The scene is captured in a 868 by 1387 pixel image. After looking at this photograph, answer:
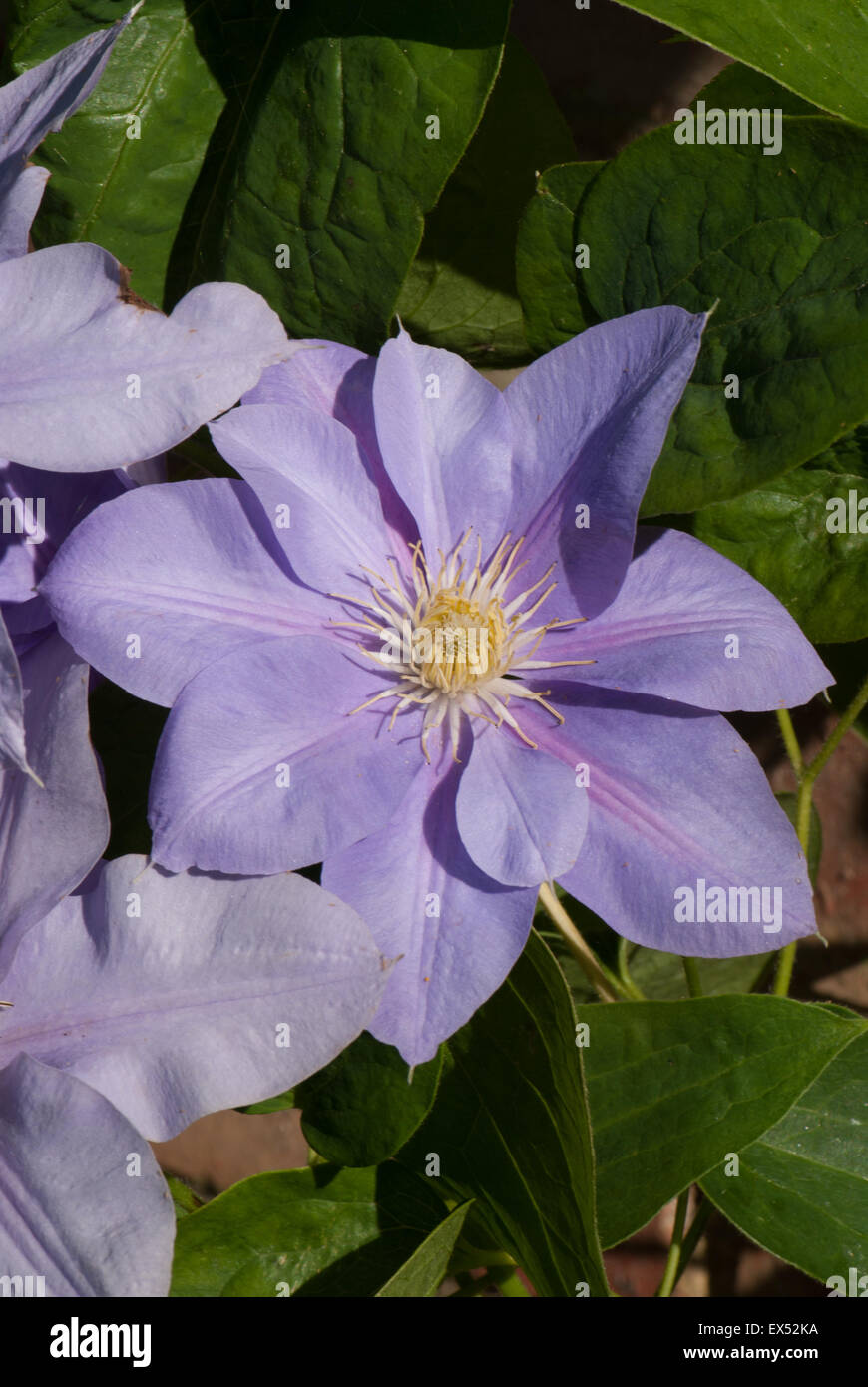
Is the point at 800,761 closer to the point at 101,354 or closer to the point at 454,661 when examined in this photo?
the point at 454,661

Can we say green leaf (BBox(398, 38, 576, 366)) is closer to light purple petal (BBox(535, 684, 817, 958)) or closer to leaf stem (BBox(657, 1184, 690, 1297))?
light purple petal (BBox(535, 684, 817, 958))

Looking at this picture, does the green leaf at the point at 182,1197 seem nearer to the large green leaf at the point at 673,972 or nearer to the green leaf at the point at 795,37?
the large green leaf at the point at 673,972

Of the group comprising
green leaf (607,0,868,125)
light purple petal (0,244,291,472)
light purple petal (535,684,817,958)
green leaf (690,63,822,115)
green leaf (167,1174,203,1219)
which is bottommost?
green leaf (167,1174,203,1219)

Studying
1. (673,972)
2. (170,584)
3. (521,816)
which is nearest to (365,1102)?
(521,816)

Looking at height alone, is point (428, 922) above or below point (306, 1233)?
above

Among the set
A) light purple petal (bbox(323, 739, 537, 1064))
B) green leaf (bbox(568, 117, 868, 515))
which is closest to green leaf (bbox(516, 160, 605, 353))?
green leaf (bbox(568, 117, 868, 515))
